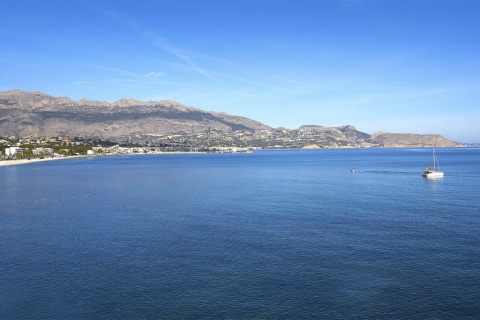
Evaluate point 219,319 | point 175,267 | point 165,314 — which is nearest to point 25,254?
point 175,267

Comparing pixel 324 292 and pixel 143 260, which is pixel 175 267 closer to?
pixel 143 260

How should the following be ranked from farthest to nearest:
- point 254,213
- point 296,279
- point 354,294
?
point 254,213, point 296,279, point 354,294

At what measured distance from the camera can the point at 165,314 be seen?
2880 centimetres

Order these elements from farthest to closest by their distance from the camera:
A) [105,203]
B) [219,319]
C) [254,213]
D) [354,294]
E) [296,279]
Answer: [105,203] < [254,213] < [296,279] < [354,294] < [219,319]

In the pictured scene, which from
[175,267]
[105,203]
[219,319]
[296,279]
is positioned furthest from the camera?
[105,203]

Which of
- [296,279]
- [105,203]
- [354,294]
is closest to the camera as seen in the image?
[354,294]

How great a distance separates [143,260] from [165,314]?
39.3 feet

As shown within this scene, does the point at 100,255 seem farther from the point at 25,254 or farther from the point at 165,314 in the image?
the point at 165,314

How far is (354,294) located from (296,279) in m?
5.15

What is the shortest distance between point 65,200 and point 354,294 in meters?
65.4

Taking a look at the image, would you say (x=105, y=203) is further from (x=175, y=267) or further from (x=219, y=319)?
(x=219, y=319)

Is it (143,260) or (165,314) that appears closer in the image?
(165,314)

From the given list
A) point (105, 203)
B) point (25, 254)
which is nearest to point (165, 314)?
point (25, 254)

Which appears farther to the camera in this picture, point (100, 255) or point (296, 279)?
point (100, 255)
